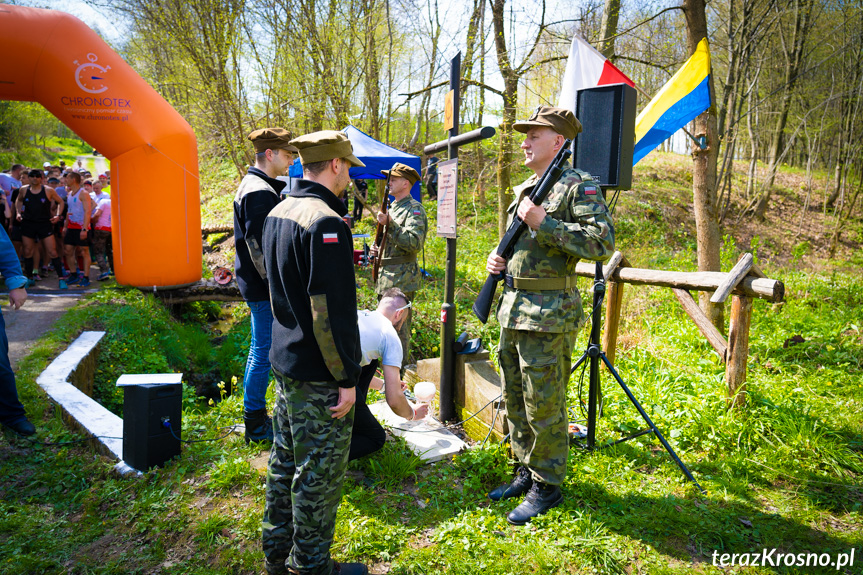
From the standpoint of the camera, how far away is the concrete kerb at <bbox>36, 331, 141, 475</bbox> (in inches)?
149

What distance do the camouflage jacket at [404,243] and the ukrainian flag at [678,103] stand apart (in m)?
2.22

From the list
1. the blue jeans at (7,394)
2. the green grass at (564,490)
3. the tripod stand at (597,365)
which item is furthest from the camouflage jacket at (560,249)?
the blue jeans at (7,394)

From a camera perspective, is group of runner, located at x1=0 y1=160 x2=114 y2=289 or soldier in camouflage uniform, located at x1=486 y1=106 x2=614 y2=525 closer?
soldier in camouflage uniform, located at x1=486 y1=106 x2=614 y2=525

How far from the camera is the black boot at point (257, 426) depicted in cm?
368

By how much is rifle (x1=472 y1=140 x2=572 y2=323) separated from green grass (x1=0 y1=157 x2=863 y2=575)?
43.6 inches

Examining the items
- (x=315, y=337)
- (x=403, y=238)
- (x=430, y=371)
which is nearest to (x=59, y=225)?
(x=403, y=238)

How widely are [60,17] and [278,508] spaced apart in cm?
732

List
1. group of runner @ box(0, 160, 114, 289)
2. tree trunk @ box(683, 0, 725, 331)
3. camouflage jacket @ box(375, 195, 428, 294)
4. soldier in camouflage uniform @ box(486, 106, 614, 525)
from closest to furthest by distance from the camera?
1. soldier in camouflage uniform @ box(486, 106, 614, 525)
2. camouflage jacket @ box(375, 195, 428, 294)
3. tree trunk @ box(683, 0, 725, 331)
4. group of runner @ box(0, 160, 114, 289)

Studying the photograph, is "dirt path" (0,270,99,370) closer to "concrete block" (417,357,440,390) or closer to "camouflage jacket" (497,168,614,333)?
"concrete block" (417,357,440,390)

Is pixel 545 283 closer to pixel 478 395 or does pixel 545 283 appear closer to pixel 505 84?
pixel 478 395

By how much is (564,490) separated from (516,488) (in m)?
0.32

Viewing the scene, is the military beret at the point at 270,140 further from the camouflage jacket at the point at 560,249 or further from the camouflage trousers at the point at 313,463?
the camouflage trousers at the point at 313,463

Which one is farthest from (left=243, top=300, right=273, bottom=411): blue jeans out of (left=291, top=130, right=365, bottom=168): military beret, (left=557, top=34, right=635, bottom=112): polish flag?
(left=557, top=34, right=635, bottom=112): polish flag

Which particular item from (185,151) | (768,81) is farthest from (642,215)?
(185,151)
